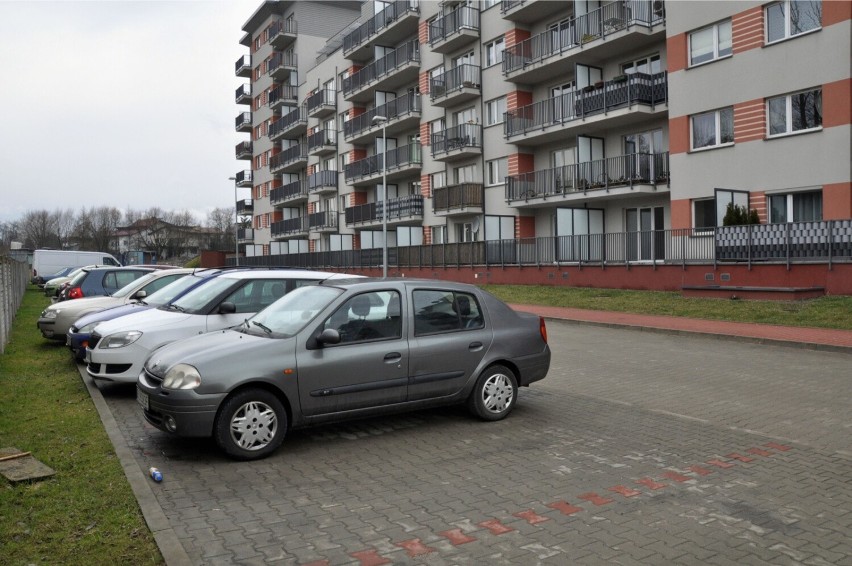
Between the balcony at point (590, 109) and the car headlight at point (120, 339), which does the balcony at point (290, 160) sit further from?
the car headlight at point (120, 339)

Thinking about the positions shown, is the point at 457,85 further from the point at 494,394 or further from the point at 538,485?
the point at 538,485

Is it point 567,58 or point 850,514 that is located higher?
point 567,58

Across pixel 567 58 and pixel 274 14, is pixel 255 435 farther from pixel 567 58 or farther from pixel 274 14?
pixel 274 14

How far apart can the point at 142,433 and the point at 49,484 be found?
165 centimetres

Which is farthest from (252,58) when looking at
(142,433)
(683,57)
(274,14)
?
(142,433)

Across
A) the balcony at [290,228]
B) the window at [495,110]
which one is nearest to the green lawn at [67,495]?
the window at [495,110]

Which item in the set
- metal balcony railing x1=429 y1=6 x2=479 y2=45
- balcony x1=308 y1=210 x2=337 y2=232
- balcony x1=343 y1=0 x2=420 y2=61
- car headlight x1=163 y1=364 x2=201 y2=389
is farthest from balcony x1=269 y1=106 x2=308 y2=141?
car headlight x1=163 y1=364 x2=201 y2=389

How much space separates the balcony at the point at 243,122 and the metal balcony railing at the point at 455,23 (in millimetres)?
41752

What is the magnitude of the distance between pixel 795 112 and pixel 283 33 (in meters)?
50.1

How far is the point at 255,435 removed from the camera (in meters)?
5.89

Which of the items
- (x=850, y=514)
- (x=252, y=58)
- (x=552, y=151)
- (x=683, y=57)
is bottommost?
(x=850, y=514)

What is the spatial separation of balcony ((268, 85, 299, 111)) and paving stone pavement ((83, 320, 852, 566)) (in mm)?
58153

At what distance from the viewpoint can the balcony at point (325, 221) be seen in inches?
2087

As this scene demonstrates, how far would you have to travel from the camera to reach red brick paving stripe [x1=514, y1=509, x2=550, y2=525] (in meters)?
4.51
